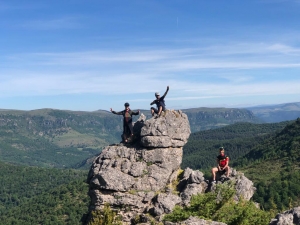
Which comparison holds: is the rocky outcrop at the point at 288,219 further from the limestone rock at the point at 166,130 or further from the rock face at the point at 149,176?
the limestone rock at the point at 166,130

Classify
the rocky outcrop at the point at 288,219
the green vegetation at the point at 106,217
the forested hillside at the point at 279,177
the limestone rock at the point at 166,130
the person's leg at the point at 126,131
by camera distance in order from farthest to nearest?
1. the forested hillside at the point at 279,177
2. the person's leg at the point at 126,131
3. the limestone rock at the point at 166,130
4. the green vegetation at the point at 106,217
5. the rocky outcrop at the point at 288,219

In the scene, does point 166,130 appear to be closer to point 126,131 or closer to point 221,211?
point 126,131

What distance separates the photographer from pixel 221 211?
2503 cm

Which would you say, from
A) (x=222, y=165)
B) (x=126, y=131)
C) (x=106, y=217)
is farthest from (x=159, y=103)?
(x=106, y=217)

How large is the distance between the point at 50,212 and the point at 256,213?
170m

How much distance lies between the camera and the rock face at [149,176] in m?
30.3

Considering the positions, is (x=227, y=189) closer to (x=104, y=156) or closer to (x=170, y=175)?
(x=170, y=175)

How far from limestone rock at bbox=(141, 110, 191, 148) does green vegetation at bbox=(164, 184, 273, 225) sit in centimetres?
895

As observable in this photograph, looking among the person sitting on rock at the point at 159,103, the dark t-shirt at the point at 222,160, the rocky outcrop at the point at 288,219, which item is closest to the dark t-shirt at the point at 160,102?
the person sitting on rock at the point at 159,103

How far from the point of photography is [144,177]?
32.2 m

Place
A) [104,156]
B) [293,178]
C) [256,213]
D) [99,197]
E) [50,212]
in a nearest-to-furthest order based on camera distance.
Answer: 1. [256,213]
2. [99,197]
3. [104,156]
4. [293,178]
5. [50,212]

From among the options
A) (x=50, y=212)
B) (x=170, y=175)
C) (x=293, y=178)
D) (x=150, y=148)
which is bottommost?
(x=50, y=212)

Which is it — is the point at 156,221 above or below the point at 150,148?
below

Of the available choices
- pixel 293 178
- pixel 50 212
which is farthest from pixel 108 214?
pixel 50 212
